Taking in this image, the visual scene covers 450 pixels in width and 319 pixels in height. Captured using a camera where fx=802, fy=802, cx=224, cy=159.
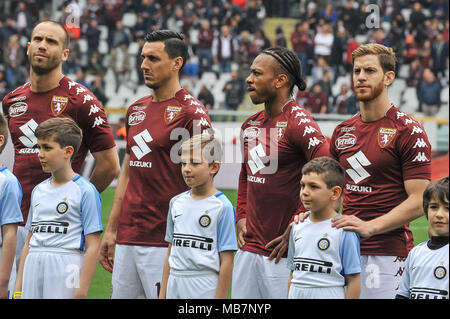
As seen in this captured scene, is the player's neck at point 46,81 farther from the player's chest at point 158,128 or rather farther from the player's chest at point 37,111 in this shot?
the player's chest at point 158,128

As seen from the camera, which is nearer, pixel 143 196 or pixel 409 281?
pixel 409 281

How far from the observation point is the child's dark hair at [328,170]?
15.0 feet

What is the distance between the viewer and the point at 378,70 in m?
4.97

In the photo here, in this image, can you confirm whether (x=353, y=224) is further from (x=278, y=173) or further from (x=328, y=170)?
(x=278, y=173)

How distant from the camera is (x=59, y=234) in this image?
16.1 ft

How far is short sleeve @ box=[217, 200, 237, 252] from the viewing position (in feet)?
15.8

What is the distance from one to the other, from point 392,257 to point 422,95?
1705cm

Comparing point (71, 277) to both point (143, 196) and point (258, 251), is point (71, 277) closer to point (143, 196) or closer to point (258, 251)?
point (143, 196)

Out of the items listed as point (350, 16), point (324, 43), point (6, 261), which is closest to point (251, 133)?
point (6, 261)

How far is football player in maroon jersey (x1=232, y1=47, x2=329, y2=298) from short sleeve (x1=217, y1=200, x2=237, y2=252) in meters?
0.33

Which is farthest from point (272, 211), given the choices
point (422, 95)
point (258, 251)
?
point (422, 95)

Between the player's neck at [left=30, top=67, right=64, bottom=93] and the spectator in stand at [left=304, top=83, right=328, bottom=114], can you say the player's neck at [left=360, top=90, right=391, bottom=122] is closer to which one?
the player's neck at [left=30, top=67, right=64, bottom=93]

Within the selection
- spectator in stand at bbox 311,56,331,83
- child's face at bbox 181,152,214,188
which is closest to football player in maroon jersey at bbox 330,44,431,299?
child's face at bbox 181,152,214,188

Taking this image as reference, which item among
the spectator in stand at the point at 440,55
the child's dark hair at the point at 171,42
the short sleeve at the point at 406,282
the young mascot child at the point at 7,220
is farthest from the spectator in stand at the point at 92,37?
the short sleeve at the point at 406,282
